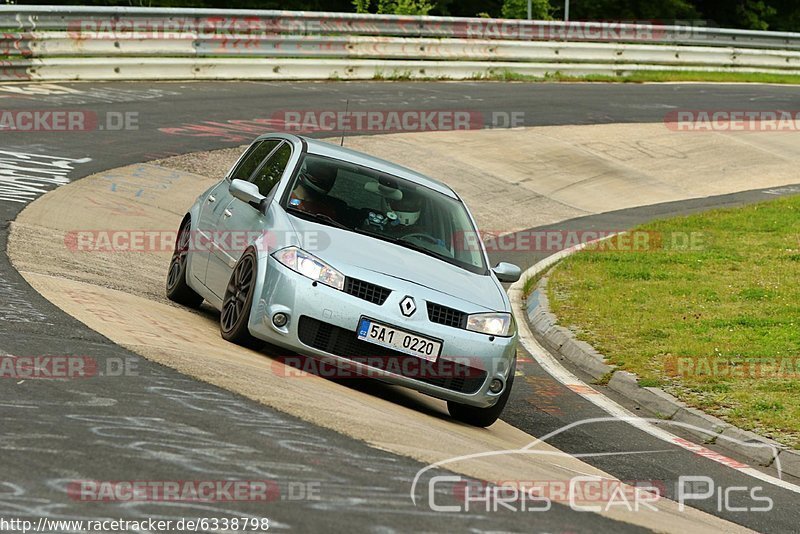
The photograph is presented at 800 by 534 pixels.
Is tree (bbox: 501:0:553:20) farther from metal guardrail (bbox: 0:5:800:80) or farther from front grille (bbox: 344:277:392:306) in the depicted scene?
front grille (bbox: 344:277:392:306)

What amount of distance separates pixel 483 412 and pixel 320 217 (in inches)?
73.7

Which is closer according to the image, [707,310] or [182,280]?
[182,280]

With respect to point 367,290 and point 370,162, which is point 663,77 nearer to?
point 370,162

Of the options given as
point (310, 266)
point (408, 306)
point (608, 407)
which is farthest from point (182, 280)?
point (608, 407)

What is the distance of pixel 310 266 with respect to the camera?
8125 millimetres

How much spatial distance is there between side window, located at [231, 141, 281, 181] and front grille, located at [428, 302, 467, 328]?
2.81m

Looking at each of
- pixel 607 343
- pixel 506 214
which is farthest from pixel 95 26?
pixel 607 343

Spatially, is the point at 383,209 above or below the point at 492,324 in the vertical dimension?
above

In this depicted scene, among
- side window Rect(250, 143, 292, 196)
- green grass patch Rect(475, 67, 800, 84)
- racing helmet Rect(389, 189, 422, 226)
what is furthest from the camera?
green grass patch Rect(475, 67, 800, 84)

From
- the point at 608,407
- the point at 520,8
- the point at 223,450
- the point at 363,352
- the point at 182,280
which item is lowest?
the point at 608,407

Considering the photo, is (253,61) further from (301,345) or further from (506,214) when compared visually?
(301,345)

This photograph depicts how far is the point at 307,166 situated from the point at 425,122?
14666 millimetres

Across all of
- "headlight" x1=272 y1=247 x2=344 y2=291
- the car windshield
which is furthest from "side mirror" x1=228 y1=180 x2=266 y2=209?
"headlight" x1=272 y1=247 x2=344 y2=291

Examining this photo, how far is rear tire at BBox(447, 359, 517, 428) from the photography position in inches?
332
